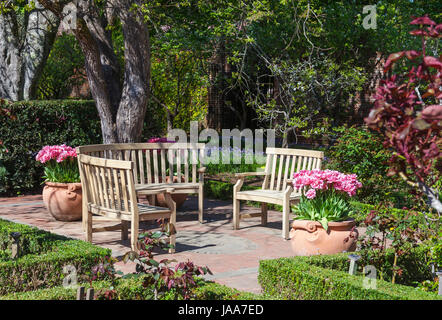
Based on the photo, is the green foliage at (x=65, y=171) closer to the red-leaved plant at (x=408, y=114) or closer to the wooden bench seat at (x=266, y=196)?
the wooden bench seat at (x=266, y=196)

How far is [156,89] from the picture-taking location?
610 inches

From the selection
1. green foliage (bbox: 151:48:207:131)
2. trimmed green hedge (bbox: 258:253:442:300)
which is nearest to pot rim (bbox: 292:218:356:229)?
trimmed green hedge (bbox: 258:253:442:300)

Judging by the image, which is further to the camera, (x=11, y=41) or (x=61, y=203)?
(x=11, y=41)

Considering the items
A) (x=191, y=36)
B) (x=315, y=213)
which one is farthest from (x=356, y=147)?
(x=191, y=36)

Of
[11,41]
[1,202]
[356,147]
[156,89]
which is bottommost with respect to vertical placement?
[1,202]

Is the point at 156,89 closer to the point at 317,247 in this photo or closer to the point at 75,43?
the point at 75,43

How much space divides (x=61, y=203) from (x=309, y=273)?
4897mm

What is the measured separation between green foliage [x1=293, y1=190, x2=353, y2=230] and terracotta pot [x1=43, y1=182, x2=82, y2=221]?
3676mm

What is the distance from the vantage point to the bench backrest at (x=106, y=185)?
6391mm

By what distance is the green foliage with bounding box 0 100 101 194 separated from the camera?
10.5 metres

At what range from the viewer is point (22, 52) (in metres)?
12.7

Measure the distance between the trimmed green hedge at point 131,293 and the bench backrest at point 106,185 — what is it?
222 centimetres

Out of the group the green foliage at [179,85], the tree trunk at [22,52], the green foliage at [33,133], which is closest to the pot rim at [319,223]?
the green foliage at [33,133]

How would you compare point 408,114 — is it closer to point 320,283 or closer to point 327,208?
point 320,283
